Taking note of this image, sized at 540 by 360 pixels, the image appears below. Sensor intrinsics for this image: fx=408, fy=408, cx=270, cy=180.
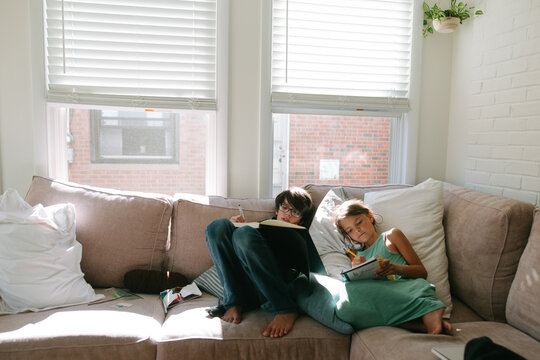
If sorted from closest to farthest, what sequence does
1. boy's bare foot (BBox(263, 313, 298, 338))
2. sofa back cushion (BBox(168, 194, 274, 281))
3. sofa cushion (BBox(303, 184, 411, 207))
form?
boy's bare foot (BBox(263, 313, 298, 338)), sofa back cushion (BBox(168, 194, 274, 281)), sofa cushion (BBox(303, 184, 411, 207))

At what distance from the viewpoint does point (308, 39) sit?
9.34 ft

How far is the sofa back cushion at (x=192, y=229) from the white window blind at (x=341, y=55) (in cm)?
88

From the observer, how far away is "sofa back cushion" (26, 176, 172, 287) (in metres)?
2.19

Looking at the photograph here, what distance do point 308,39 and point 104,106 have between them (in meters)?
1.44

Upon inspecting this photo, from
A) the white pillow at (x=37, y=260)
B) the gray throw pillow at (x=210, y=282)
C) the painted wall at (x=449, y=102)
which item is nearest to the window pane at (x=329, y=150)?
the painted wall at (x=449, y=102)

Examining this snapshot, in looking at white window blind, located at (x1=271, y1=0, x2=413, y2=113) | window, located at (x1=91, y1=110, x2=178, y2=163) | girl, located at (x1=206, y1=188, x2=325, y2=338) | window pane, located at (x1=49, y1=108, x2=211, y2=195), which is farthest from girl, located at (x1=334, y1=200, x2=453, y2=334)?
window, located at (x1=91, y1=110, x2=178, y2=163)

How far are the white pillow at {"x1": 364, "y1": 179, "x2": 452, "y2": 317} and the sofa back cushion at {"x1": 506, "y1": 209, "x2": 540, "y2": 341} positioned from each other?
279mm

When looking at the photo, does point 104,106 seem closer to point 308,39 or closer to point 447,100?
point 308,39

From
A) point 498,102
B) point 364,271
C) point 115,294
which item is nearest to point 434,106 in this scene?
point 498,102

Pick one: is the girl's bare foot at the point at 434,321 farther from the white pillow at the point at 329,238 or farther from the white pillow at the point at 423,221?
the white pillow at the point at 329,238

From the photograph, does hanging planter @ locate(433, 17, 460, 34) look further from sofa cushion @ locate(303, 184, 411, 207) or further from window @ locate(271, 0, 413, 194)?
sofa cushion @ locate(303, 184, 411, 207)

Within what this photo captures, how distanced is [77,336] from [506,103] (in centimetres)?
261

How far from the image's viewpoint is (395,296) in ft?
5.74

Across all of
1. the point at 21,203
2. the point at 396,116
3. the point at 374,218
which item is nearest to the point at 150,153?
the point at 21,203
